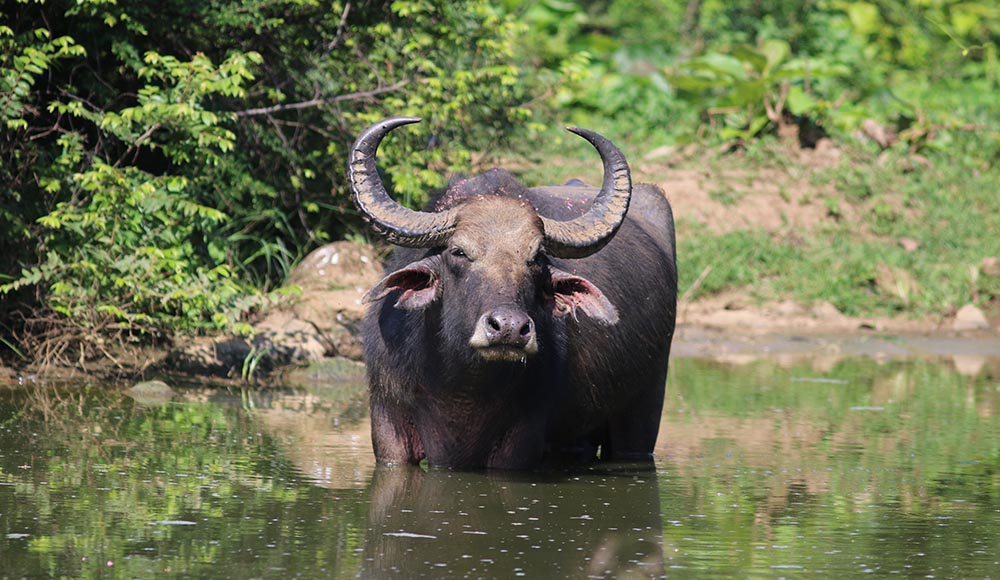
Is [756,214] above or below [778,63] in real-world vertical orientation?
below

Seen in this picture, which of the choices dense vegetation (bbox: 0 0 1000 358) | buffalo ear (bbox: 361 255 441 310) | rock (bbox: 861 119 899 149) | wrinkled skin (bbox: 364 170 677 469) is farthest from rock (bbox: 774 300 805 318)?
buffalo ear (bbox: 361 255 441 310)

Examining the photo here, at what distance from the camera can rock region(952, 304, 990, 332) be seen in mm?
12680

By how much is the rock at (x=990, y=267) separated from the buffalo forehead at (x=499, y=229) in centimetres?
819

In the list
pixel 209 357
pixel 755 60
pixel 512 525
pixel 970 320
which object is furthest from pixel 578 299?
pixel 755 60

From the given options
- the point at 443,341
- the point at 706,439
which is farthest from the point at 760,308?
the point at 443,341

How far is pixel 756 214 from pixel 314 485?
892cm

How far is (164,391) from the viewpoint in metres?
A: 8.67

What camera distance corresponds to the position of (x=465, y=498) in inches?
237

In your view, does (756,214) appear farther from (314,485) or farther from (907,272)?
(314,485)

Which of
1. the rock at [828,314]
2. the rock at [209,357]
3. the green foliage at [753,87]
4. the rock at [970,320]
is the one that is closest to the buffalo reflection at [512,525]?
the rock at [209,357]

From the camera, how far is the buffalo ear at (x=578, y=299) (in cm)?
635

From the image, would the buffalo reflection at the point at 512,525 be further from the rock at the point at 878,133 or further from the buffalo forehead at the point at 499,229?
the rock at the point at 878,133

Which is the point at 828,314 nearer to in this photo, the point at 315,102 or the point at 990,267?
the point at 990,267

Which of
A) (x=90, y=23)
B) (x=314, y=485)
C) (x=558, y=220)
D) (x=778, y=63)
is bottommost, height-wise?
(x=314, y=485)
